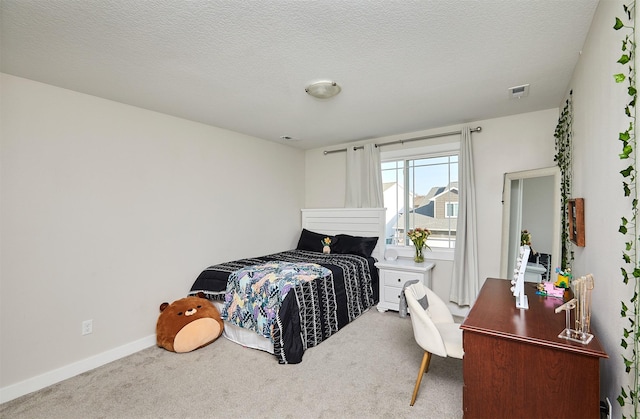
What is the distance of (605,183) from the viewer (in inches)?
58.5

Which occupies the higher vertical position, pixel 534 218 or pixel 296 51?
pixel 296 51

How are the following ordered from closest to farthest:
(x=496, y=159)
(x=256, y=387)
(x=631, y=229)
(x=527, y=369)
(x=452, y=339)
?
1. (x=631, y=229)
2. (x=527, y=369)
3. (x=452, y=339)
4. (x=256, y=387)
5. (x=496, y=159)

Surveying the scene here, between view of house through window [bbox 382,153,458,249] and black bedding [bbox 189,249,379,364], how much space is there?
0.81 metres

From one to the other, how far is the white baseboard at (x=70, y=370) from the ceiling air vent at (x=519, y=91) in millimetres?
4158

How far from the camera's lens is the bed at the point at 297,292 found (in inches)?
107

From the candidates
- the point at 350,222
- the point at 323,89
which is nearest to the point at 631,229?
the point at 323,89

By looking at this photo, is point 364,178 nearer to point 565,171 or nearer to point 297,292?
point 297,292

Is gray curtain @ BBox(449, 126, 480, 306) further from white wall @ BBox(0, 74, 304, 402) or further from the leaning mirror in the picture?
white wall @ BBox(0, 74, 304, 402)

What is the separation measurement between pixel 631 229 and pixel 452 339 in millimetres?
1281

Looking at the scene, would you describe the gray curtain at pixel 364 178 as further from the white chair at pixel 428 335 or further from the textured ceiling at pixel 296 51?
the white chair at pixel 428 335

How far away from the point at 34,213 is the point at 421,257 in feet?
12.8

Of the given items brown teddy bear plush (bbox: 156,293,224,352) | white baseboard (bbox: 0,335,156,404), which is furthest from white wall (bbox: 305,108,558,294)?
white baseboard (bbox: 0,335,156,404)

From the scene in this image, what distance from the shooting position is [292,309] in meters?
2.72

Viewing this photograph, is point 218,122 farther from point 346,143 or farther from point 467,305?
point 467,305
